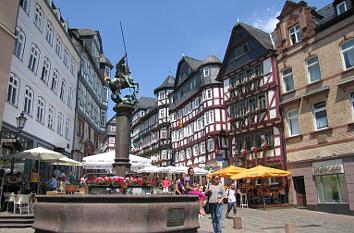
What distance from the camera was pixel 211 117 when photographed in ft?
120

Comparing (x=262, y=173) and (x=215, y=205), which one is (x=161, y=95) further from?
(x=215, y=205)

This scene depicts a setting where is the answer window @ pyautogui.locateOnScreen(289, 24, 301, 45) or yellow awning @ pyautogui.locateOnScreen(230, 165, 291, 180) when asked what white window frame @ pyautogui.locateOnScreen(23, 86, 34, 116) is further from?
window @ pyautogui.locateOnScreen(289, 24, 301, 45)

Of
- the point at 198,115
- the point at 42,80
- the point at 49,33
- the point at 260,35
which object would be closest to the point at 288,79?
the point at 260,35

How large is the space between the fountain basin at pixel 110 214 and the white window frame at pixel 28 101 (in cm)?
1409

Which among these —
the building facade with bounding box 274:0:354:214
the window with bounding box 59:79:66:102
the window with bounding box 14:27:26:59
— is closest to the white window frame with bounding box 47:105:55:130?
the window with bounding box 59:79:66:102

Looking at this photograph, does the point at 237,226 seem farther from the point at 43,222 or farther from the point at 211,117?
the point at 211,117

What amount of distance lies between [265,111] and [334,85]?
7.38 metres

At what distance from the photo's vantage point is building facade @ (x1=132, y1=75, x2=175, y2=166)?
54.0 m

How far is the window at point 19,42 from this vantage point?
18.4m

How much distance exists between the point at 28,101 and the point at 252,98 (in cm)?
1817

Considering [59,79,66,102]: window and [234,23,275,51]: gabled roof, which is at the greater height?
[234,23,275,51]: gabled roof

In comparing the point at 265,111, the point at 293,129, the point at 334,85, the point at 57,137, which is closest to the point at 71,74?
the point at 57,137

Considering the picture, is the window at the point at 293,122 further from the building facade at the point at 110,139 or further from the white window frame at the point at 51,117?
the building facade at the point at 110,139

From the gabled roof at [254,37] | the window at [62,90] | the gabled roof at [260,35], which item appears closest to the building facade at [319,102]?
the gabled roof at [260,35]
